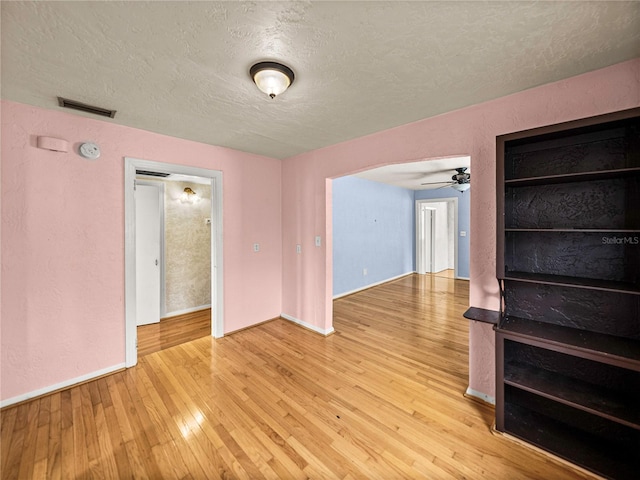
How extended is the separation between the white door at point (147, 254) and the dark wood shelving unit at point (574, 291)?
4.20m

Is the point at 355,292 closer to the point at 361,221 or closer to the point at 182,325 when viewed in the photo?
the point at 361,221

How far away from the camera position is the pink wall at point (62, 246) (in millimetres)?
2096

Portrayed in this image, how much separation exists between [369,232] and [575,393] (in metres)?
4.49

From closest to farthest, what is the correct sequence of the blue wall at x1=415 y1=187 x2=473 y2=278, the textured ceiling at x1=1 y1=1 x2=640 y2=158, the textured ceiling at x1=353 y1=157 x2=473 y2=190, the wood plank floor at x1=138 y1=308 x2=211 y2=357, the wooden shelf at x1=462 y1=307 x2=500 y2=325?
the textured ceiling at x1=1 y1=1 x2=640 y2=158, the wooden shelf at x1=462 y1=307 x2=500 y2=325, the wood plank floor at x1=138 y1=308 x2=211 y2=357, the textured ceiling at x1=353 y1=157 x2=473 y2=190, the blue wall at x1=415 y1=187 x2=473 y2=278

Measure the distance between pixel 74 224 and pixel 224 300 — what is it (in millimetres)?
1715

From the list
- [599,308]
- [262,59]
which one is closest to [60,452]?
[262,59]

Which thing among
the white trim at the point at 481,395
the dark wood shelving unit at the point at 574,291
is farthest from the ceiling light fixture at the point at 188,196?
the white trim at the point at 481,395

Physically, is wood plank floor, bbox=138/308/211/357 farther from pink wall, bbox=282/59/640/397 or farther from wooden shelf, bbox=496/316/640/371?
wooden shelf, bbox=496/316/640/371

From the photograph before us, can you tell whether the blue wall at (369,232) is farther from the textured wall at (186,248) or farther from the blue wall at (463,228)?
the textured wall at (186,248)

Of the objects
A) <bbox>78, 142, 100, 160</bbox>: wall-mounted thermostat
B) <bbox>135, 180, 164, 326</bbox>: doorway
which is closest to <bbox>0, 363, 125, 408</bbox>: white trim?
<bbox>135, 180, 164, 326</bbox>: doorway

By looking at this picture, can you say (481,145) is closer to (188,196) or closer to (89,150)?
(89,150)

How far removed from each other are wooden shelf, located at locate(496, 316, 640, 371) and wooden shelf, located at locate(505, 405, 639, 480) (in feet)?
2.02

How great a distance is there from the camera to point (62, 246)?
7.57 feet

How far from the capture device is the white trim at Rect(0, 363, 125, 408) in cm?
210
